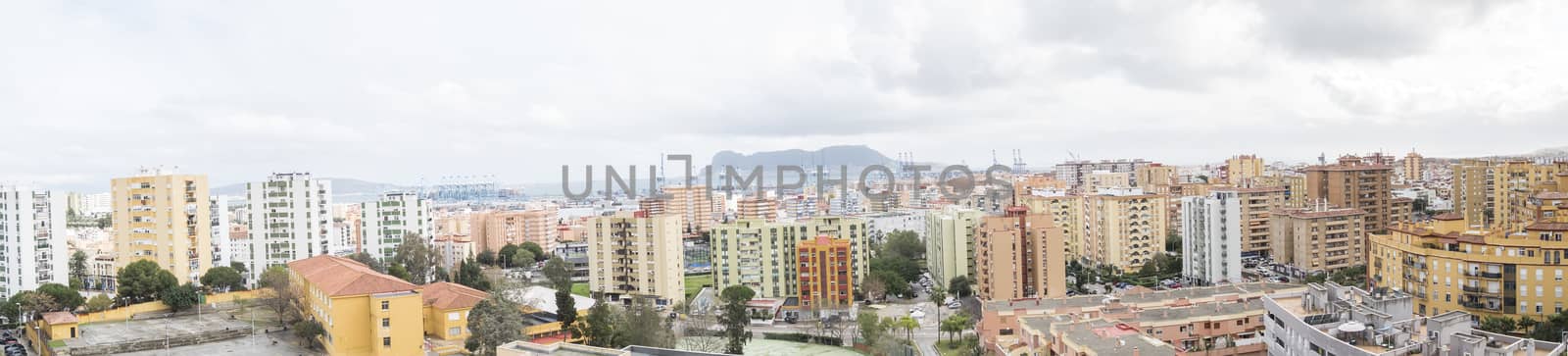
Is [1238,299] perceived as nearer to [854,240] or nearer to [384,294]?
[854,240]

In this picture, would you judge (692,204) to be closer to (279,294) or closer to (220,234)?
(220,234)

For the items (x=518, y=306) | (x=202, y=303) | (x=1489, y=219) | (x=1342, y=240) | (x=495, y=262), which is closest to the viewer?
(x=518, y=306)

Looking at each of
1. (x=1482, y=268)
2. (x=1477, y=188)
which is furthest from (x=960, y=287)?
(x=1477, y=188)

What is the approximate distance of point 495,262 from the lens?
2833cm

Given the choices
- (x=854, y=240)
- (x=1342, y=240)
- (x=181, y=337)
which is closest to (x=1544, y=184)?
(x=1342, y=240)

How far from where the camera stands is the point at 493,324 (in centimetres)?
1250

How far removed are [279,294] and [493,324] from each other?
538cm

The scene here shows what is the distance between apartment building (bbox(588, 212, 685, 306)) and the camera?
803 inches

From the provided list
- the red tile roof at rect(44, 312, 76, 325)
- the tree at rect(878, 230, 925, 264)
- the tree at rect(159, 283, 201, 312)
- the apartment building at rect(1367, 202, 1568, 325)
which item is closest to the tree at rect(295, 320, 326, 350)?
the red tile roof at rect(44, 312, 76, 325)

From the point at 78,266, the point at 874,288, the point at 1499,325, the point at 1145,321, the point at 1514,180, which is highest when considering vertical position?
the point at 1514,180

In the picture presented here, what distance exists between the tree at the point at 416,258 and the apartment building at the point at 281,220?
191 cm

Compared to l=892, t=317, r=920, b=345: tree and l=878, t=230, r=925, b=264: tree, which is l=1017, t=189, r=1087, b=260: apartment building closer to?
l=878, t=230, r=925, b=264: tree

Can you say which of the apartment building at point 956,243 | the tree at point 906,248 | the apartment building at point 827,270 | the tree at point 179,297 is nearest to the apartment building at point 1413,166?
the tree at point 906,248

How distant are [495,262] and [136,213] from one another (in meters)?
9.90
